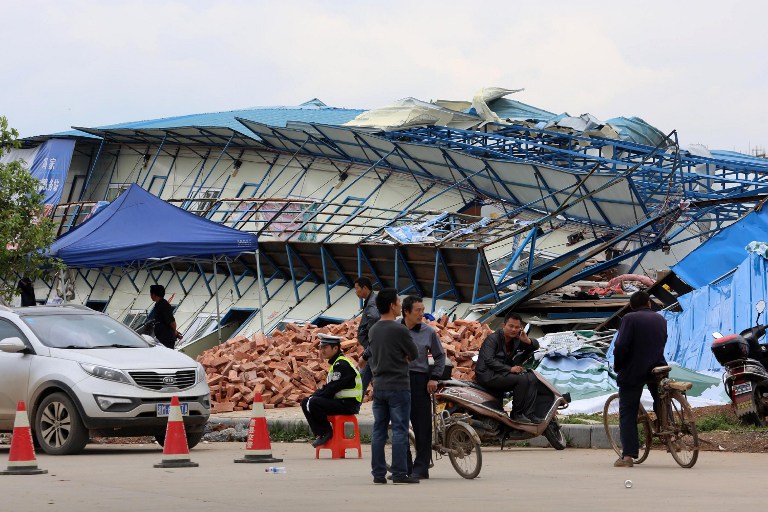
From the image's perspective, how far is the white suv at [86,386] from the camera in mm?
13219

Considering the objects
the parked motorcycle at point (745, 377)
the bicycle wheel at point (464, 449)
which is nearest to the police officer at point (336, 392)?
the bicycle wheel at point (464, 449)

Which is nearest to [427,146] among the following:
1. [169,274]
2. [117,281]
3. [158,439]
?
[169,274]

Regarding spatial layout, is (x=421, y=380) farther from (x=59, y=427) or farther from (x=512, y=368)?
(x=59, y=427)

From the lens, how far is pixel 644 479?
33.5ft

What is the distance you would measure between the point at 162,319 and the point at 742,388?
29.7 feet

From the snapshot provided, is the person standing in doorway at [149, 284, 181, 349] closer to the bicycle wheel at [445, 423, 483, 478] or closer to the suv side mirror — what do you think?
the suv side mirror

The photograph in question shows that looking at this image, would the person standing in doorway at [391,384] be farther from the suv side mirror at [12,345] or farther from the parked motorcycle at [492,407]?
the suv side mirror at [12,345]

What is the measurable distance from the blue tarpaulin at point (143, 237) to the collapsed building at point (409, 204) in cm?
16

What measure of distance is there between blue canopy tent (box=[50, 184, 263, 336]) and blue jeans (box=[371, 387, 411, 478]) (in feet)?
41.6

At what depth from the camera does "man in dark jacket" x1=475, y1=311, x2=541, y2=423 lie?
1291 centimetres

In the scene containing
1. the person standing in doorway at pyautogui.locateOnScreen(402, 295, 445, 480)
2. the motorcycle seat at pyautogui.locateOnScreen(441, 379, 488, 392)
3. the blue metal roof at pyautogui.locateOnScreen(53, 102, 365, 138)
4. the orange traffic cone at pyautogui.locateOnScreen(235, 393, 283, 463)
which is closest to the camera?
the person standing in doorway at pyautogui.locateOnScreen(402, 295, 445, 480)

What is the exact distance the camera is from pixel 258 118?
47188 mm

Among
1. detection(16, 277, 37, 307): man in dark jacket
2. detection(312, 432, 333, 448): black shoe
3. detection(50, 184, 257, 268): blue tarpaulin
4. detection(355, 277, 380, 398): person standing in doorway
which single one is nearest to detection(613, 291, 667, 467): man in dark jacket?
detection(355, 277, 380, 398): person standing in doorway

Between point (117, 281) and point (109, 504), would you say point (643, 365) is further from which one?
point (117, 281)
